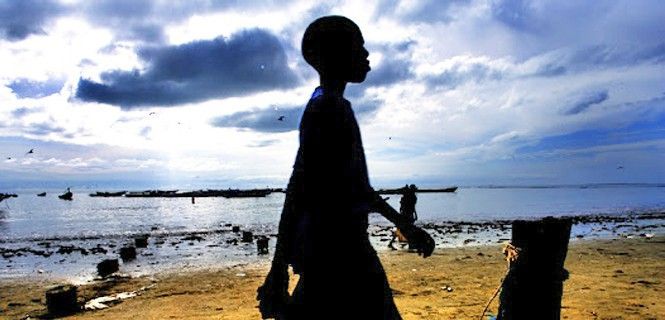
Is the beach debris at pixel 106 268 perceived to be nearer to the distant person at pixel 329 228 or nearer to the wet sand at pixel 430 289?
the wet sand at pixel 430 289

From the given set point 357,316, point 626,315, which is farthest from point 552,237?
point 626,315

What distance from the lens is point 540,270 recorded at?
3.63 metres

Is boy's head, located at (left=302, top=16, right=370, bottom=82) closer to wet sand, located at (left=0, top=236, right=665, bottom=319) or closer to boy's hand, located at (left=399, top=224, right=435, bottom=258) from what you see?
boy's hand, located at (left=399, top=224, right=435, bottom=258)

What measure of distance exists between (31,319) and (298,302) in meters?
9.50

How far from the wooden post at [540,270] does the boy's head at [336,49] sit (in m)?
2.24

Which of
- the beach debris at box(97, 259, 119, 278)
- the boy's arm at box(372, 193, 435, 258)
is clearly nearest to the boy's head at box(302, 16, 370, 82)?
the boy's arm at box(372, 193, 435, 258)

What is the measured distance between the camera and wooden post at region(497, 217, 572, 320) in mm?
3613

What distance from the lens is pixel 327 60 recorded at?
2334 mm

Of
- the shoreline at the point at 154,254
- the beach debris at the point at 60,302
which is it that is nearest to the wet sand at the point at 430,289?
the beach debris at the point at 60,302

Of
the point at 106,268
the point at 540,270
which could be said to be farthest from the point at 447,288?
the point at 106,268

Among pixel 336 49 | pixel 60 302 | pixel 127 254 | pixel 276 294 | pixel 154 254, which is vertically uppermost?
pixel 336 49

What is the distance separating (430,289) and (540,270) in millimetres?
6454

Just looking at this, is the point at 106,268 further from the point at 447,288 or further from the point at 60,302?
the point at 447,288

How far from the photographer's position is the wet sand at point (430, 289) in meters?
7.90
